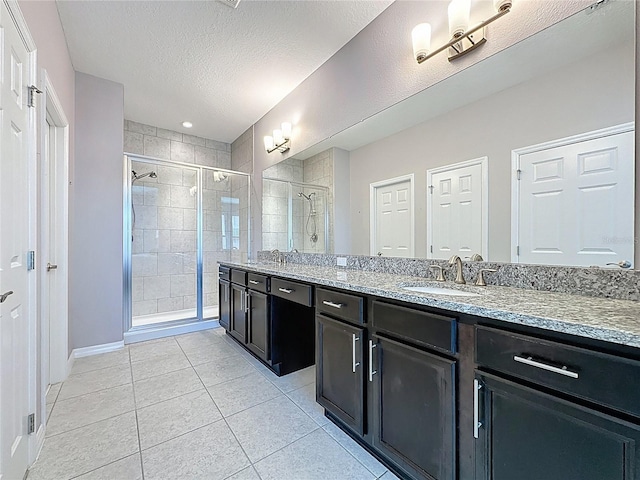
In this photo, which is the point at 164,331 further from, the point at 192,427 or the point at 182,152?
the point at 182,152

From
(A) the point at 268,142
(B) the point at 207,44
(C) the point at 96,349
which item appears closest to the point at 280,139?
(A) the point at 268,142

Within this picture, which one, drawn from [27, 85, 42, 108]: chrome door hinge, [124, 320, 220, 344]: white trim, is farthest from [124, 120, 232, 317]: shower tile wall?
[27, 85, 42, 108]: chrome door hinge

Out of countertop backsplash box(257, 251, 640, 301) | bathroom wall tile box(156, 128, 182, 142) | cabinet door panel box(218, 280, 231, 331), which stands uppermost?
bathroom wall tile box(156, 128, 182, 142)

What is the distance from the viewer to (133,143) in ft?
12.3

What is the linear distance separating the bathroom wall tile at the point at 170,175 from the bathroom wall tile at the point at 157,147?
27cm

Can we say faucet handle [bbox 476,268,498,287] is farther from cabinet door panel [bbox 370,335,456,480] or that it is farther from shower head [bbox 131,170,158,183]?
shower head [bbox 131,170,158,183]

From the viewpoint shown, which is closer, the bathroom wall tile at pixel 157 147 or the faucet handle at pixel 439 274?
the faucet handle at pixel 439 274

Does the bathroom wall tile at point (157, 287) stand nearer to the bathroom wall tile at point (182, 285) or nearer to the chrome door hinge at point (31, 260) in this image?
the bathroom wall tile at point (182, 285)

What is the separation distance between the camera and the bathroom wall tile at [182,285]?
13.0 feet

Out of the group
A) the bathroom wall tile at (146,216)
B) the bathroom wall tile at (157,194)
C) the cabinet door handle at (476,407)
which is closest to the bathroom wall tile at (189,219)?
the bathroom wall tile at (157,194)

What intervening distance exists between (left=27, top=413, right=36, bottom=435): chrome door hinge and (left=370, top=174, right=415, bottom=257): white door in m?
2.03

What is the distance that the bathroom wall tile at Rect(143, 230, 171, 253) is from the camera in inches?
150

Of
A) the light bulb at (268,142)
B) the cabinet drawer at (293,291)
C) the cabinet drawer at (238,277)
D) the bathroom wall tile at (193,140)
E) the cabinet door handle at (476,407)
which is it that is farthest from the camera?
the bathroom wall tile at (193,140)

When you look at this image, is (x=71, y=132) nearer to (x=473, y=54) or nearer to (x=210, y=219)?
(x=210, y=219)
